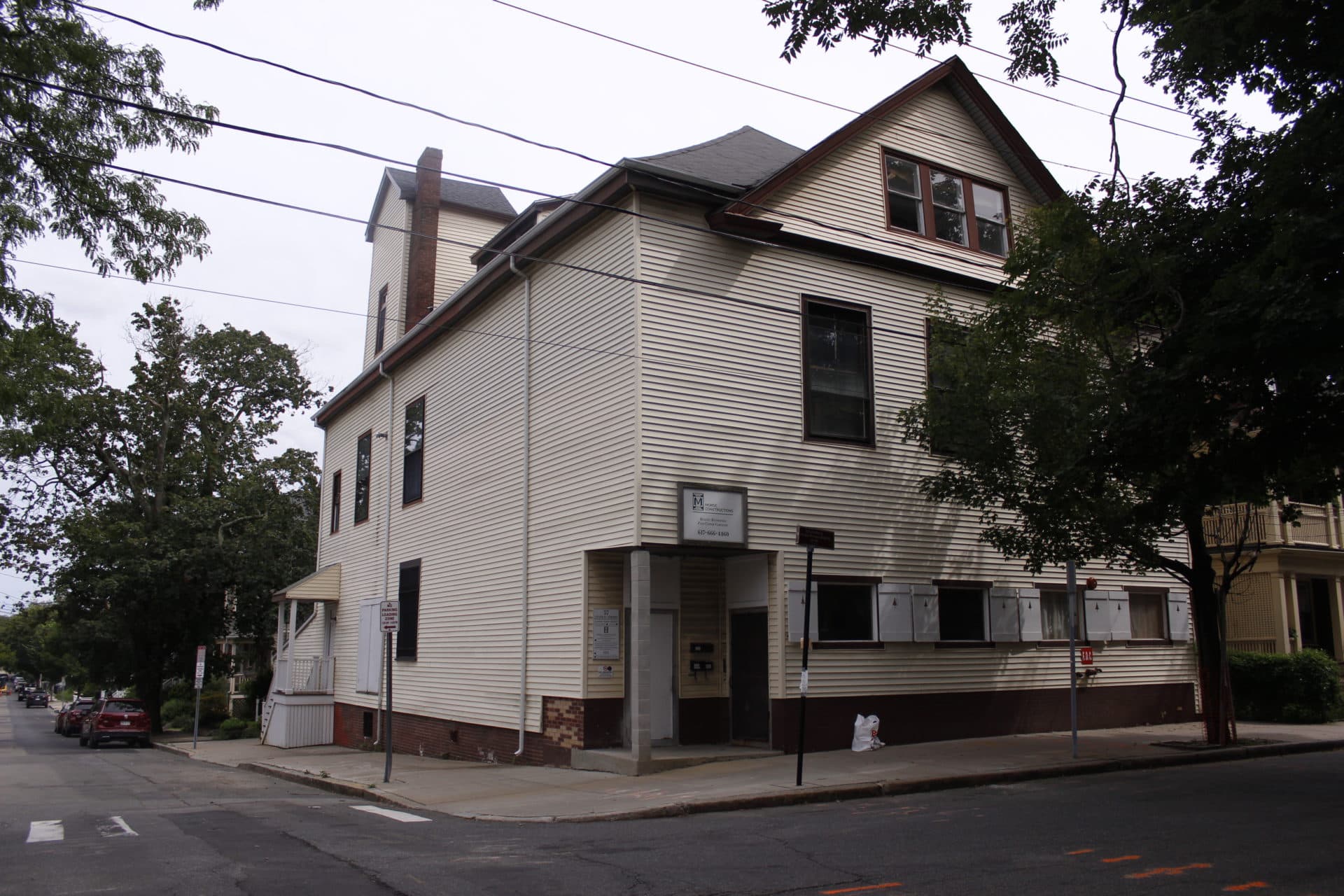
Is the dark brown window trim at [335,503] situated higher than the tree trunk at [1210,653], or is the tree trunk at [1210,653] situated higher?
the dark brown window trim at [335,503]

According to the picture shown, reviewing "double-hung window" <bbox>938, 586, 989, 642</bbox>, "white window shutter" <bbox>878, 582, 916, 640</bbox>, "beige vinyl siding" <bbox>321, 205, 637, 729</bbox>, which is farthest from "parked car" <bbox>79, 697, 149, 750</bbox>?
"double-hung window" <bbox>938, 586, 989, 642</bbox>

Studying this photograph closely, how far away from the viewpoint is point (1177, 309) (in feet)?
41.3

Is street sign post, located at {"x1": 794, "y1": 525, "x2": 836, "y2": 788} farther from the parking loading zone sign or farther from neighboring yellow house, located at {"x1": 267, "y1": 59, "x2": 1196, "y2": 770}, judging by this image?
the parking loading zone sign

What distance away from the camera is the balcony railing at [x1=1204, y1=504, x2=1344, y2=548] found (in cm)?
2478

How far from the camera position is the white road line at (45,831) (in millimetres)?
10602

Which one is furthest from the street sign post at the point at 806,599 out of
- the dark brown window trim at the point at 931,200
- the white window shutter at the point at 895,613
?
the dark brown window trim at the point at 931,200

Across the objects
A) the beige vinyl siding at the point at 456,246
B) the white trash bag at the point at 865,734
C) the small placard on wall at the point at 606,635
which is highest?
the beige vinyl siding at the point at 456,246

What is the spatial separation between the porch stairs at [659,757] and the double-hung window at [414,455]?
9.62 meters

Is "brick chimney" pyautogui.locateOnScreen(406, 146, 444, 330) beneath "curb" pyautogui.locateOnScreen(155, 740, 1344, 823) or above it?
above

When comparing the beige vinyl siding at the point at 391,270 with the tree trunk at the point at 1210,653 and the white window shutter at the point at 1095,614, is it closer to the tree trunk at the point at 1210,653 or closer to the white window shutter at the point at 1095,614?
the white window shutter at the point at 1095,614

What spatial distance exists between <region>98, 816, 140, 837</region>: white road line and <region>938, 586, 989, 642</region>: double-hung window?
1232 cm

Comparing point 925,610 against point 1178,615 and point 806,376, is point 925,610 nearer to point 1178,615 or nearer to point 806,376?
point 806,376

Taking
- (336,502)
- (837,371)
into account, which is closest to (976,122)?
(837,371)

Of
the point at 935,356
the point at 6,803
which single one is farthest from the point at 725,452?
the point at 6,803
